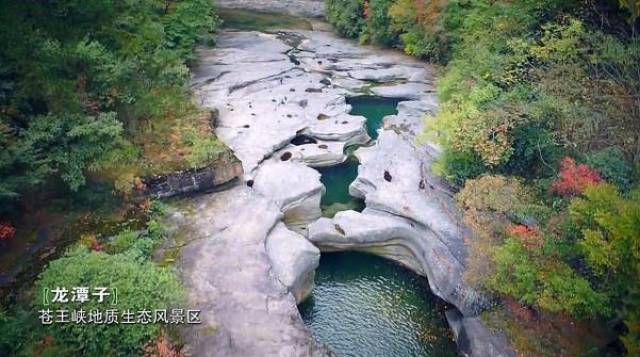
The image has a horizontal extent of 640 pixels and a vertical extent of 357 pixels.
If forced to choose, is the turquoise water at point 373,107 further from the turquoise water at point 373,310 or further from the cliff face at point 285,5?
the cliff face at point 285,5

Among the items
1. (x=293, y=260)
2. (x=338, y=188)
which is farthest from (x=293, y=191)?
(x=293, y=260)

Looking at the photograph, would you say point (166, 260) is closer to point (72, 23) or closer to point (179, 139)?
point (179, 139)

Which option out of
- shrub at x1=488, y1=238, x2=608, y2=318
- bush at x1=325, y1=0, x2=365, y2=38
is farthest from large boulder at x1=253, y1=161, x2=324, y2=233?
bush at x1=325, y1=0, x2=365, y2=38

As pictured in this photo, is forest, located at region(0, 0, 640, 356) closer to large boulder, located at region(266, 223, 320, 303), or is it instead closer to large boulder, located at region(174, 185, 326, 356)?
large boulder, located at region(174, 185, 326, 356)

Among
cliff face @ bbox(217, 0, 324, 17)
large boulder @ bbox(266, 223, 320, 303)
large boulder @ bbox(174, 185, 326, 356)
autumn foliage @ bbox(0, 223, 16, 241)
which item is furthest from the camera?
cliff face @ bbox(217, 0, 324, 17)

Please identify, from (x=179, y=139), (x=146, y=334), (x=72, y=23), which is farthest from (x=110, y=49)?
(x=146, y=334)
